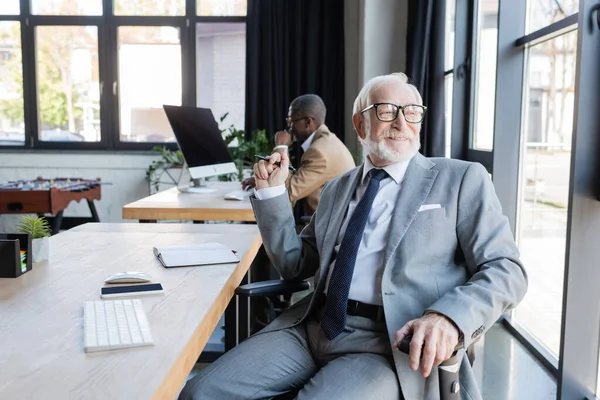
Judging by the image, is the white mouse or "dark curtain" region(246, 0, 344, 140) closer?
the white mouse

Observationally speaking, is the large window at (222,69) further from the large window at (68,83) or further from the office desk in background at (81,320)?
the office desk in background at (81,320)

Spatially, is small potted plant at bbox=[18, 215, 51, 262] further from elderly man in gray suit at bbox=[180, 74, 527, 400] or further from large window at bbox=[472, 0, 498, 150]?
large window at bbox=[472, 0, 498, 150]

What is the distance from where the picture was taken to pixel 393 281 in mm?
1357

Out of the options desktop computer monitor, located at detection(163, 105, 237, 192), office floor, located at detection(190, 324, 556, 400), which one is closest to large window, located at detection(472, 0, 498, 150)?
office floor, located at detection(190, 324, 556, 400)

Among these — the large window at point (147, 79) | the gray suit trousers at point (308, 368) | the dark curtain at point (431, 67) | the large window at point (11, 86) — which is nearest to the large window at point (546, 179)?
the dark curtain at point (431, 67)

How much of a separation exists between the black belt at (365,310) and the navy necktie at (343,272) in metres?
0.03

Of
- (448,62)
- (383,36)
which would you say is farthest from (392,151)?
(383,36)

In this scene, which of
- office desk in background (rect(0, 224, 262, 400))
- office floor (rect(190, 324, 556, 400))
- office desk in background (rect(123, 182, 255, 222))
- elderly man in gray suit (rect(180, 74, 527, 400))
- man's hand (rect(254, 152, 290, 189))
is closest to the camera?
office desk in background (rect(0, 224, 262, 400))

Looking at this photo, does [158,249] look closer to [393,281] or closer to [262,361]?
[262,361]

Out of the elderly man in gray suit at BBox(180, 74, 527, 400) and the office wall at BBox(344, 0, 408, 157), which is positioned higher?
the office wall at BBox(344, 0, 408, 157)

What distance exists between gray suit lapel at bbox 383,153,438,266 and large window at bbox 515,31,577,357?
1267 mm

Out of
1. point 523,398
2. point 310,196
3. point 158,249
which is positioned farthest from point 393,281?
point 310,196

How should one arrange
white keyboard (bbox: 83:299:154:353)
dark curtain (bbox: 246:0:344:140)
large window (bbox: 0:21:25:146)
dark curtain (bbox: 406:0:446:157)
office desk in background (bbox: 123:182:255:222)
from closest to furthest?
white keyboard (bbox: 83:299:154:353) → office desk in background (bbox: 123:182:255:222) → dark curtain (bbox: 406:0:446:157) → dark curtain (bbox: 246:0:344:140) → large window (bbox: 0:21:25:146)

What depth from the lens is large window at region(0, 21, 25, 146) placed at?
19.2 ft
